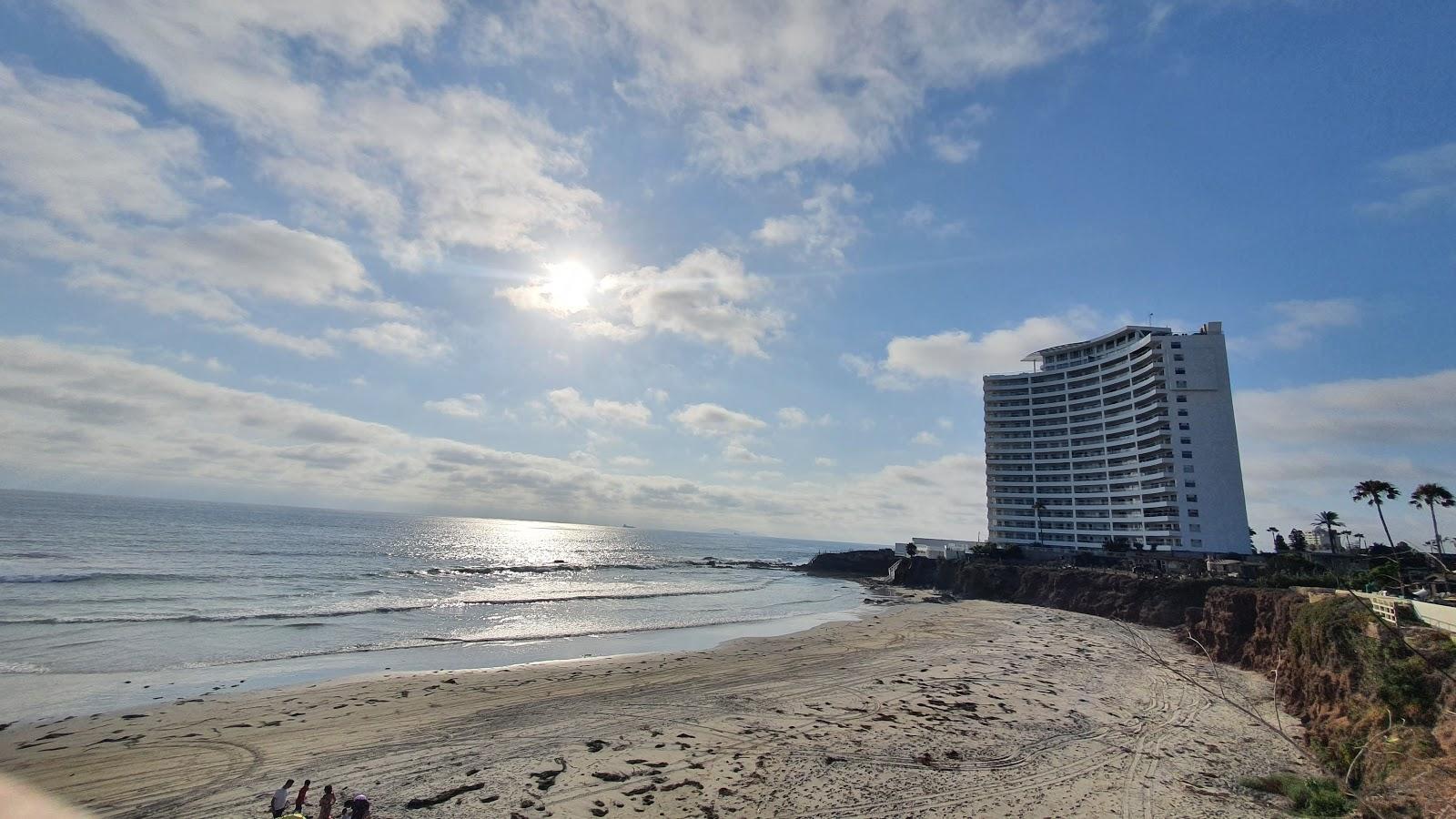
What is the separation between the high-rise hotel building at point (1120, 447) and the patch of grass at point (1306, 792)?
75.5 metres

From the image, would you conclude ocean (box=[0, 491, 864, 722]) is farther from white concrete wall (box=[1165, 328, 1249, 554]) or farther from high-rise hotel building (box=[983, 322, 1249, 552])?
white concrete wall (box=[1165, 328, 1249, 554])

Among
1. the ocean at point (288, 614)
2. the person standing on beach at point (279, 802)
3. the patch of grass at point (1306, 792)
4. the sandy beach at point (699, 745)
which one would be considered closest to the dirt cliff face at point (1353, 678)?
the patch of grass at point (1306, 792)

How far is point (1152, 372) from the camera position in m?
83.6

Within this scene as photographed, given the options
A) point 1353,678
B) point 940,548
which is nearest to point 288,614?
point 1353,678

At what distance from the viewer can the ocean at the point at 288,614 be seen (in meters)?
25.9

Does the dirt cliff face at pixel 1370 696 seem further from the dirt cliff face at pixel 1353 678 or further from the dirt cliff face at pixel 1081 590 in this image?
the dirt cliff face at pixel 1081 590

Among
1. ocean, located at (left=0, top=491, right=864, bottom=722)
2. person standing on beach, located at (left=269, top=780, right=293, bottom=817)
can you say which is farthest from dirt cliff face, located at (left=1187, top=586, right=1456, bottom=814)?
ocean, located at (left=0, top=491, right=864, bottom=722)

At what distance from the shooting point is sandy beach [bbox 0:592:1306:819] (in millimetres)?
14758

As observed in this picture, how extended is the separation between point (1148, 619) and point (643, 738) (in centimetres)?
3838

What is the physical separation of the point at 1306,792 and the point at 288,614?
1859 inches

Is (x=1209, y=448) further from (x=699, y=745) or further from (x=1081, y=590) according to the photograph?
(x=699, y=745)

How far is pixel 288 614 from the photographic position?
1556 inches

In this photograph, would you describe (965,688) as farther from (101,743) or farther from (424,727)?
(101,743)

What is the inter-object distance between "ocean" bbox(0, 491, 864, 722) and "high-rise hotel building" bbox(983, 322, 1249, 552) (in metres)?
39.7
